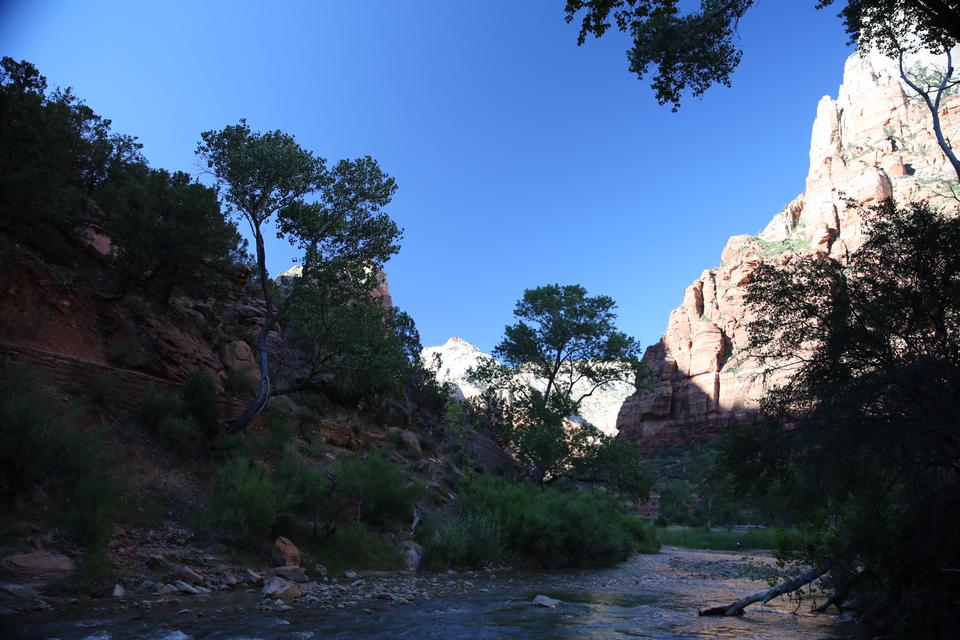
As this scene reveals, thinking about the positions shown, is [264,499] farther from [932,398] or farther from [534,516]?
[932,398]

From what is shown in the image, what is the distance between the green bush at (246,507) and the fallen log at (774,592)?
27.0ft

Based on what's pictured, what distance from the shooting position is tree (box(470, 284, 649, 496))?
27.9 metres

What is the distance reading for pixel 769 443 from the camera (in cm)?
1051

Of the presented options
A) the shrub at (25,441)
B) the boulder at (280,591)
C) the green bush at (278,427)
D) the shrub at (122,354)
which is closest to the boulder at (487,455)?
the green bush at (278,427)

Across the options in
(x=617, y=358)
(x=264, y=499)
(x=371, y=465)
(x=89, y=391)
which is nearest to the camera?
(x=264, y=499)

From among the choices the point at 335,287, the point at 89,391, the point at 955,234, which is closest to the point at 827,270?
the point at 955,234

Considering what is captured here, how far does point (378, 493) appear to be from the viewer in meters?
14.2

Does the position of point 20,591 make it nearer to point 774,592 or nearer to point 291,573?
point 291,573

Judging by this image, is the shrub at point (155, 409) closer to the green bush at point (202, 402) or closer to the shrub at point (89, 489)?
the green bush at point (202, 402)

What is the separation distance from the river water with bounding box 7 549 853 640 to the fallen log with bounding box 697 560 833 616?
282 millimetres

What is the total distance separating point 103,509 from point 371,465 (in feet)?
22.5

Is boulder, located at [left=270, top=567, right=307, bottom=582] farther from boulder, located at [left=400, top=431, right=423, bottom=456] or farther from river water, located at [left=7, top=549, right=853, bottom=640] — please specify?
boulder, located at [left=400, top=431, right=423, bottom=456]

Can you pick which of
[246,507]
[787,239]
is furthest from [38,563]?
[787,239]

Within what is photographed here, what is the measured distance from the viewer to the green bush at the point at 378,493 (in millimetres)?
13617
